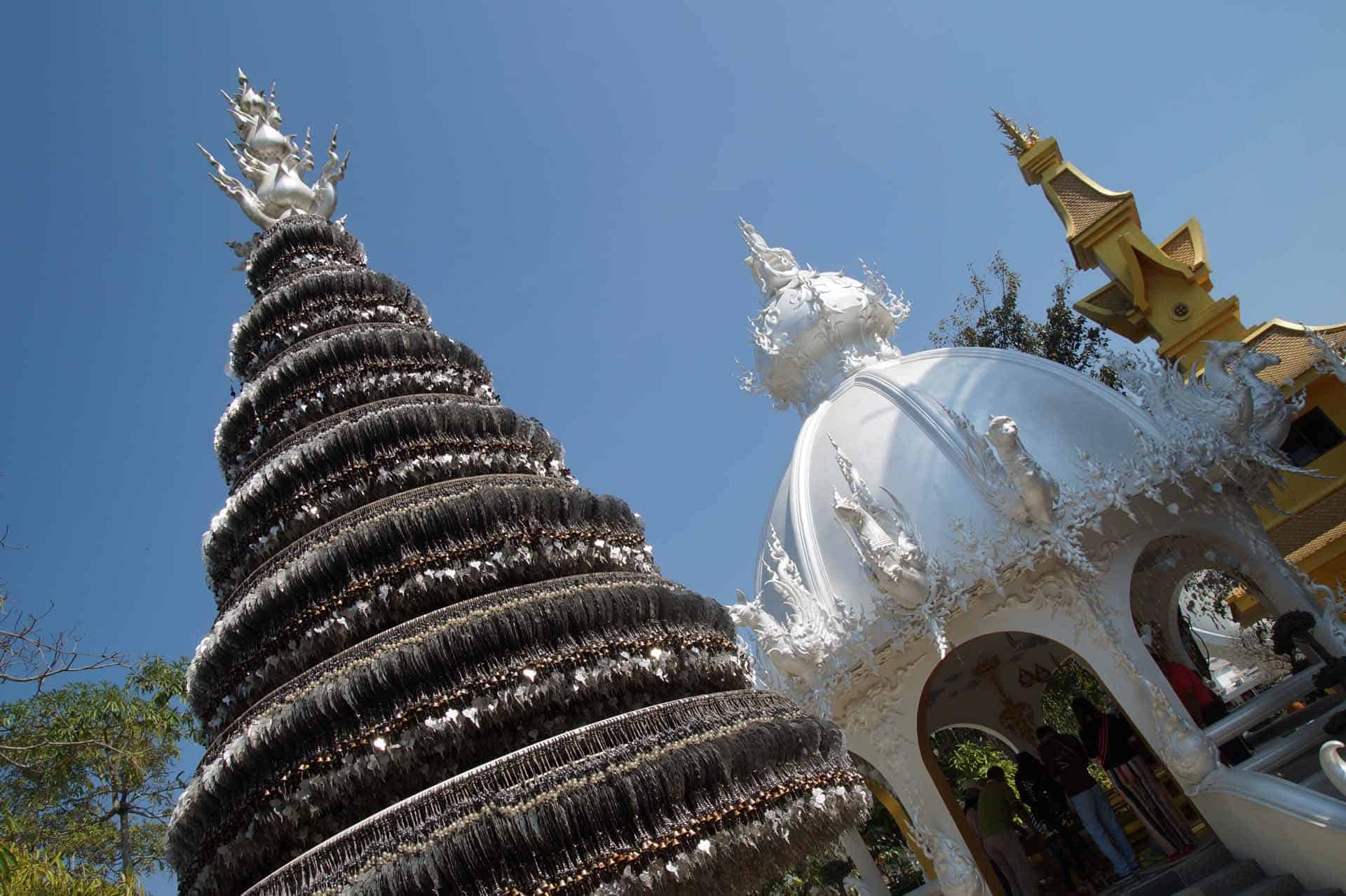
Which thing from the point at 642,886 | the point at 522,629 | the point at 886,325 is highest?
the point at 886,325

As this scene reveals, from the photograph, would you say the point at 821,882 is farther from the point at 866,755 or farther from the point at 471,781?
the point at 471,781

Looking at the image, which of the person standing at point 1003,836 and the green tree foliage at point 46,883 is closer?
the green tree foliage at point 46,883

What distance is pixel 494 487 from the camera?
173 inches

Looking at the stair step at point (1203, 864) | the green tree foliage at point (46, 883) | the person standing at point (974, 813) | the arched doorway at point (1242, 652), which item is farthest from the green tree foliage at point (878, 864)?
the green tree foliage at point (46, 883)

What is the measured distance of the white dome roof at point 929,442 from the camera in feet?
33.2

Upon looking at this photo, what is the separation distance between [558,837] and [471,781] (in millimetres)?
450

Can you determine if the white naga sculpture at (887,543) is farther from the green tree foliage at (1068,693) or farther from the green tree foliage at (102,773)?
the green tree foliage at (102,773)

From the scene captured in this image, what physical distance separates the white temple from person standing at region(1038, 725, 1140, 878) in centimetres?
79

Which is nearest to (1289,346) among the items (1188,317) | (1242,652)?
(1188,317)

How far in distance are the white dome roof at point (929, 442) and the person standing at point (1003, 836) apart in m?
2.28

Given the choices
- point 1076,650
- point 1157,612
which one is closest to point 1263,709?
point 1076,650

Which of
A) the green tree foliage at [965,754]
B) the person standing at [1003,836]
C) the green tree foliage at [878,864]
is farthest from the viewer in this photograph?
the green tree foliage at [965,754]

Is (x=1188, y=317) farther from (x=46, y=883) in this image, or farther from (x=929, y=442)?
(x=46, y=883)

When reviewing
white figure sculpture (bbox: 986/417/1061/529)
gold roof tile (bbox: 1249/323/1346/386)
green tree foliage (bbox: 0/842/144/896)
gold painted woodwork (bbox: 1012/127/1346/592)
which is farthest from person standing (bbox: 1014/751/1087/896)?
green tree foliage (bbox: 0/842/144/896)
